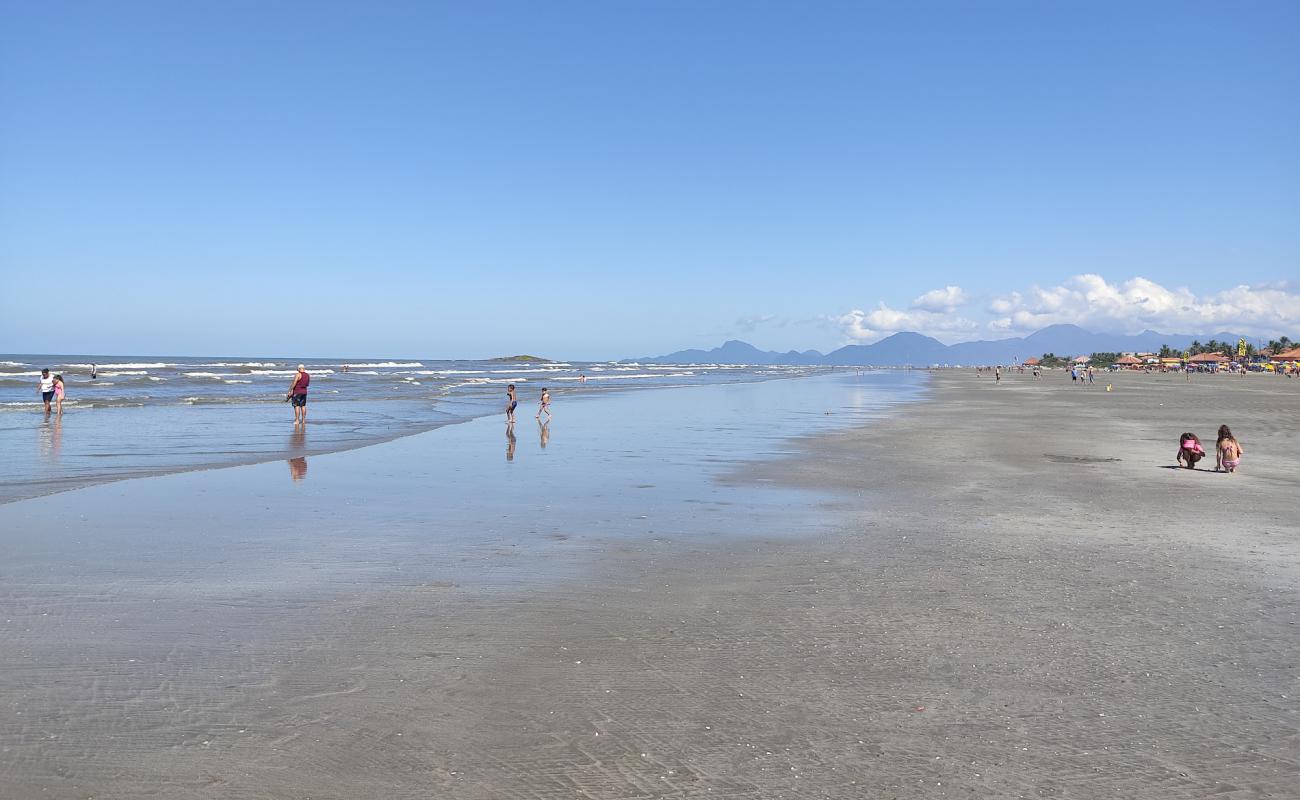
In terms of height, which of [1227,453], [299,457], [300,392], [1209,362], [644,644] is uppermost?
[1209,362]

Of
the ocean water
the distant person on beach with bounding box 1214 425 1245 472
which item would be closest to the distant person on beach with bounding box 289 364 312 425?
the ocean water

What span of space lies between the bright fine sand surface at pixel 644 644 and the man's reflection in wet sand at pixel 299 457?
1.91 m

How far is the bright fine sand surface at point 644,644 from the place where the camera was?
14.3 ft

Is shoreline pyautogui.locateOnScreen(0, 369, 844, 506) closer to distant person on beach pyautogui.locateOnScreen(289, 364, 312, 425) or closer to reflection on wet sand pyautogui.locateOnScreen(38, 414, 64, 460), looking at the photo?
reflection on wet sand pyautogui.locateOnScreen(38, 414, 64, 460)

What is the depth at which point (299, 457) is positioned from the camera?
18016 millimetres

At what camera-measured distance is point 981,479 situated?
15.5 metres

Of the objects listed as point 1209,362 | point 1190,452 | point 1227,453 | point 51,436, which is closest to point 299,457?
point 51,436

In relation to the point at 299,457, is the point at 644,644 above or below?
below

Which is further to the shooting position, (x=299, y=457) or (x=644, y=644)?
(x=299, y=457)

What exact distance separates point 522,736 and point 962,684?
2.88 meters

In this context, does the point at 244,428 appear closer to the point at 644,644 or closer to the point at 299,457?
the point at 299,457

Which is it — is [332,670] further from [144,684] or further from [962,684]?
[962,684]

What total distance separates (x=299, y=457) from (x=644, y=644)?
14.0m

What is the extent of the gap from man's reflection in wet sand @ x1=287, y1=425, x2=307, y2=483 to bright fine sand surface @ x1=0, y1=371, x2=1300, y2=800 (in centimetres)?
191
